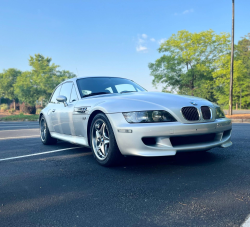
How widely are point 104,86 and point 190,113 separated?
206 cm

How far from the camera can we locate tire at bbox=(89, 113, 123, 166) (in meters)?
3.45

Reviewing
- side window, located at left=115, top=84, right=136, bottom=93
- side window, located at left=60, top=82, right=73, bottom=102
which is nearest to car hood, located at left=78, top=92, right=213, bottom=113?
side window, located at left=115, top=84, right=136, bottom=93

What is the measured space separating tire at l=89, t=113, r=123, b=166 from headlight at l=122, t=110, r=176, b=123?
37 cm

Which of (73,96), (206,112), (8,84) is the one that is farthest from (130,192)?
(8,84)

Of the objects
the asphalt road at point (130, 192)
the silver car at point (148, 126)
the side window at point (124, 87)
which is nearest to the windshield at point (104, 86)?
the side window at point (124, 87)

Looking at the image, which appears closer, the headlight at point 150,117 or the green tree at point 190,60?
the headlight at point 150,117

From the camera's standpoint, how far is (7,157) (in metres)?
4.62

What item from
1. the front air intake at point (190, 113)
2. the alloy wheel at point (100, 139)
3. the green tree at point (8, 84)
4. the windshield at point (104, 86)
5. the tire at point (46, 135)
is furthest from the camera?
the green tree at point (8, 84)

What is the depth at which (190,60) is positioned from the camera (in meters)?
32.7

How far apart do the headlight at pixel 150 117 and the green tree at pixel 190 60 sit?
97.6 feet

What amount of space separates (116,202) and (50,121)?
3734 mm

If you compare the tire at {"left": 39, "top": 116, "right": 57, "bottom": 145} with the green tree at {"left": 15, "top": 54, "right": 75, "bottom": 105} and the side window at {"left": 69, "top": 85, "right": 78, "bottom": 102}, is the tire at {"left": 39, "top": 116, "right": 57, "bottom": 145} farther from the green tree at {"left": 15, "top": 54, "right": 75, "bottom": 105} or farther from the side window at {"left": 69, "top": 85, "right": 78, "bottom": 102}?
the green tree at {"left": 15, "top": 54, "right": 75, "bottom": 105}

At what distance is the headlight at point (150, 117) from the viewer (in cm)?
328

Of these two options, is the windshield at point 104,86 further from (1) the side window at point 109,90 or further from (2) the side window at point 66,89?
(2) the side window at point 66,89
